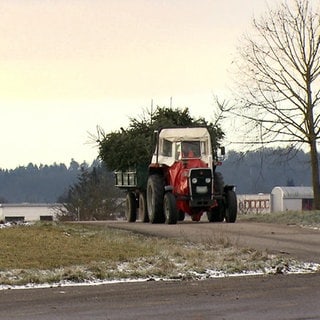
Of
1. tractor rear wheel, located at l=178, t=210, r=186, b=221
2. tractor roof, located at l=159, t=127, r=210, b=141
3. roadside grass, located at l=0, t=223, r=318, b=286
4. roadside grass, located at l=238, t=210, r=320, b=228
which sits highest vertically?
→ tractor roof, located at l=159, t=127, r=210, b=141

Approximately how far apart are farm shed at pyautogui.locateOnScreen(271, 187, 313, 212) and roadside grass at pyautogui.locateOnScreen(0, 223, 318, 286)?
75013mm

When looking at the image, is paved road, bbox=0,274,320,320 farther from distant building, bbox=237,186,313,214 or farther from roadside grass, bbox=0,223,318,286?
distant building, bbox=237,186,313,214

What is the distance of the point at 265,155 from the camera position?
136 feet

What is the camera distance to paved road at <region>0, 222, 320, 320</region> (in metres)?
11.4

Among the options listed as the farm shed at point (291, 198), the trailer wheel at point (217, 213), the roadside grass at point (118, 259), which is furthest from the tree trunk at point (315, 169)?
the farm shed at point (291, 198)

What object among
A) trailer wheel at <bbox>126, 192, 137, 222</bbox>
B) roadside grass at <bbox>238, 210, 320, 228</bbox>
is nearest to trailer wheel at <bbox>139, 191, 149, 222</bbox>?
trailer wheel at <bbox>126, 192, 137, 222</bbox>

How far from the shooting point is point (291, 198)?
99250 millimetres

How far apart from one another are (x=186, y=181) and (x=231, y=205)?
6.10 feet

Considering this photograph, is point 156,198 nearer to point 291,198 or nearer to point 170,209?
point 170,209

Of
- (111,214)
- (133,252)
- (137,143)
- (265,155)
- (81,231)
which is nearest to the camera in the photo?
(133,252)

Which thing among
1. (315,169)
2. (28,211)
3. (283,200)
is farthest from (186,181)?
(28,211)

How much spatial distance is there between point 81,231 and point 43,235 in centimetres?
230

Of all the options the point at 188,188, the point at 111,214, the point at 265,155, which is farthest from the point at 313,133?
the point at 111,214

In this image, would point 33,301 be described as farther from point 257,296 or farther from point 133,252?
point 133,252
